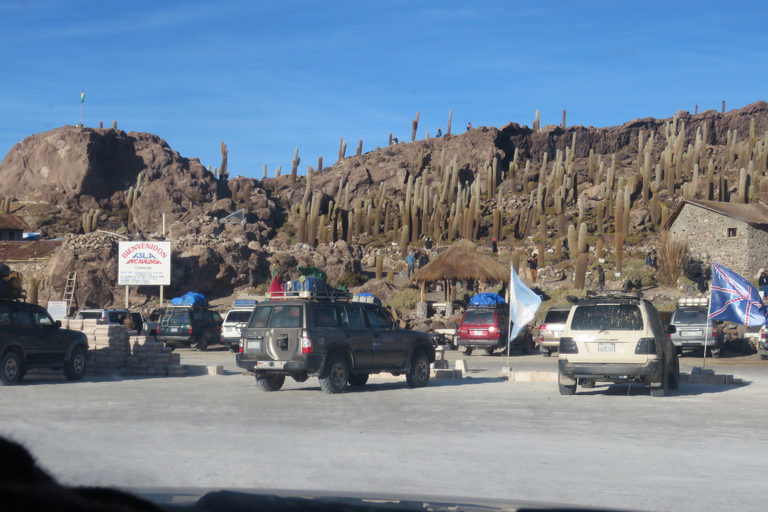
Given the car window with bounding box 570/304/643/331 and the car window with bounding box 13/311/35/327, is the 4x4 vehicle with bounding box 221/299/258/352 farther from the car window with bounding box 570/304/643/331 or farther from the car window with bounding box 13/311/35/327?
the car window with bounding box 570/304/643/331

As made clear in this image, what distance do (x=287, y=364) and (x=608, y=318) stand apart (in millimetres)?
6085

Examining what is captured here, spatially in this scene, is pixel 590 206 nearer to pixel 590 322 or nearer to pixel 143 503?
pixel 590 322

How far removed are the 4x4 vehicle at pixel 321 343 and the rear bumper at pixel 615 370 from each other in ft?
11.8

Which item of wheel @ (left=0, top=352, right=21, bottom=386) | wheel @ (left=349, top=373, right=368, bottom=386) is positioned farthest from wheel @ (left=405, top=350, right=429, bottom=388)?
wheel @ (left=0, top=352, right=21, bottom=386)

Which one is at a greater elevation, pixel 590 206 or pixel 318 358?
pixel 590 206

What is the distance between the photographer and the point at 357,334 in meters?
16.3

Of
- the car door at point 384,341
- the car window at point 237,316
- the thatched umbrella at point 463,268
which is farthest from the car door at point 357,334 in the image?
the thatched umbrella at point 463,268

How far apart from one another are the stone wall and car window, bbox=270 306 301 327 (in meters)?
38.2

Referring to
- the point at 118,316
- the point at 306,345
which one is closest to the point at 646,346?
the point at 306,345

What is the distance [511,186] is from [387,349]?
70.4 meters

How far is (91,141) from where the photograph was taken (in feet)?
266

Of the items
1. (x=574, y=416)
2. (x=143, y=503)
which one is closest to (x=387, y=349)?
(x=574, y=416)

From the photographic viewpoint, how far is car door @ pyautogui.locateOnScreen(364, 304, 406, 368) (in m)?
16.7

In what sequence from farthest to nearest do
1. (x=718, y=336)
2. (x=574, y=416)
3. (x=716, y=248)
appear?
(x=716, y=248)
(x=718, y=336)
(x=574, y=416)
